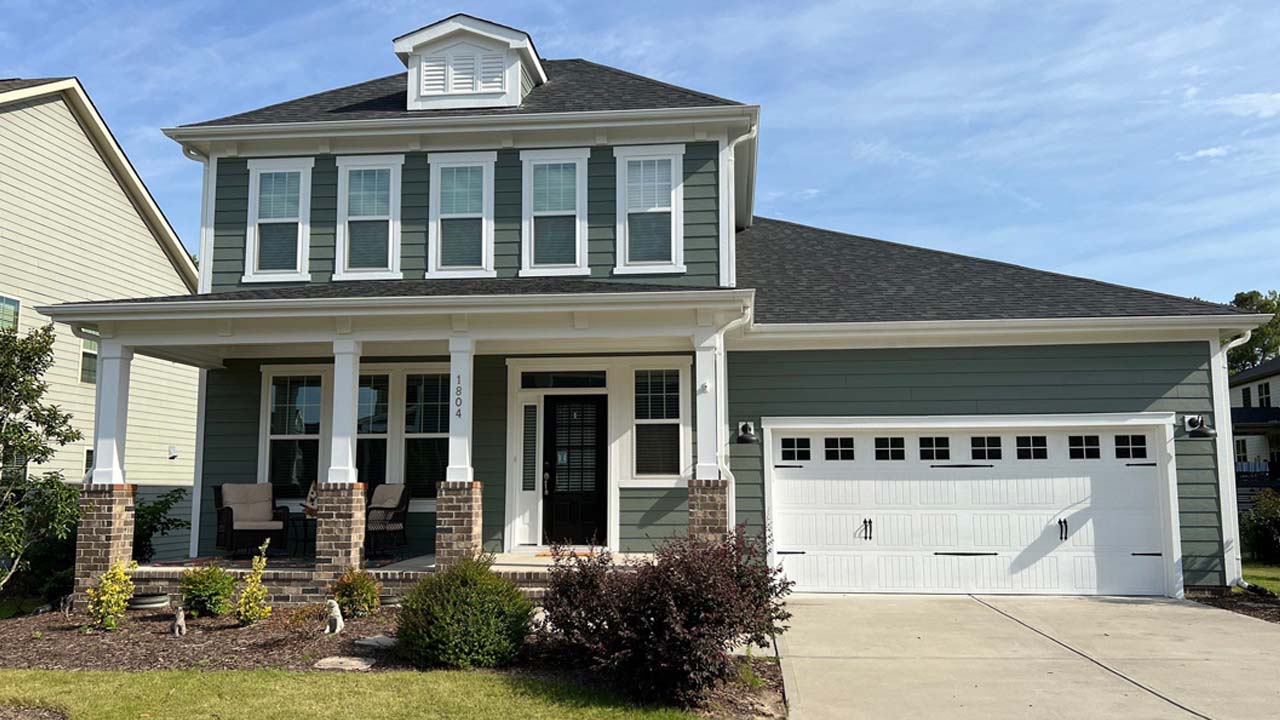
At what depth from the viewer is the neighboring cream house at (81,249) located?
14.8 m

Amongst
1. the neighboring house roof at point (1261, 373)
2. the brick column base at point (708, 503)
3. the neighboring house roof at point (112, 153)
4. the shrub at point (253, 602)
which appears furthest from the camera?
the neighboring house roof at point (1261, 373)

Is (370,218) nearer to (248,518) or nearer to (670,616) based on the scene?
(248,518)

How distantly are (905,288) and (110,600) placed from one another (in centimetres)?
1001

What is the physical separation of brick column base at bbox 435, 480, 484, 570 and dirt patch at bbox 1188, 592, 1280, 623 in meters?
8.23

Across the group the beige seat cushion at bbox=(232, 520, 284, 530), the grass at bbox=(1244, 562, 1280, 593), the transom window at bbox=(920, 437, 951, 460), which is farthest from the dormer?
the grass at bbox=(1244, 562, 1280, 593)

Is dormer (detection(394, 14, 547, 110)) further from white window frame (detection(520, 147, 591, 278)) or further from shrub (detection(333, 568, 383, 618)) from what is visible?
shrub (detection(333, 568, 383, 618))

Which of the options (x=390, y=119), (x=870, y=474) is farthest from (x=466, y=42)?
(x=870, y=474)

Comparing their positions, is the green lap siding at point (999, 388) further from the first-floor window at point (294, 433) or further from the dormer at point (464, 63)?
the first-floor window at point (294, 433)

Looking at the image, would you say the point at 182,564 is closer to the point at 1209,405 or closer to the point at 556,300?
the point at 556,300

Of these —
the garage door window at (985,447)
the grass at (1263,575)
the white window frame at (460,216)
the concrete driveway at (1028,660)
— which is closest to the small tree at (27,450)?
the white window frame at (460,216)

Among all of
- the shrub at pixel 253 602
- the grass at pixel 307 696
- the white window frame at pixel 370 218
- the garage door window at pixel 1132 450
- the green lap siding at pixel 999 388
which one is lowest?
the grass at pixel 307 696

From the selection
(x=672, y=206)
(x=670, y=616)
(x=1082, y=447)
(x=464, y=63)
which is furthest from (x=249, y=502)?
(x=1082, y=447)

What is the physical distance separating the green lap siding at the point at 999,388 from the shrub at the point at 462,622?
494 cm

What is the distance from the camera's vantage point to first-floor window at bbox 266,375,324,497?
12.8m
